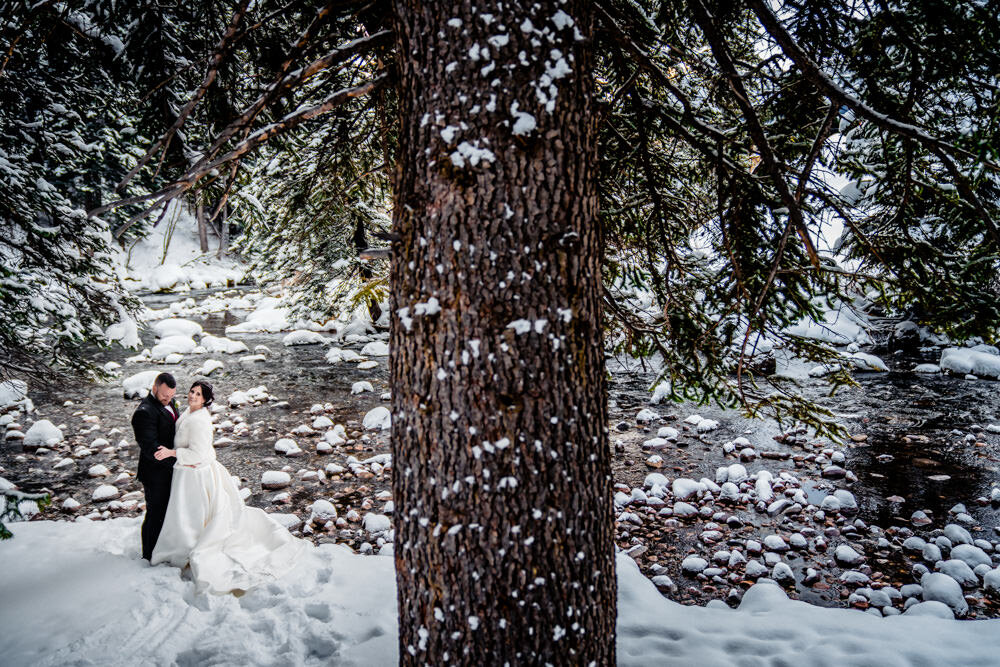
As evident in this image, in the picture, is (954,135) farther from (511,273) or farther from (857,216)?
(511,273)

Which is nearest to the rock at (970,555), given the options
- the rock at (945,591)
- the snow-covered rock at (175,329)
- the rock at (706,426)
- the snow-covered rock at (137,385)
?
the rock at (945,591)

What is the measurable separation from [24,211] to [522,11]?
6647 mm

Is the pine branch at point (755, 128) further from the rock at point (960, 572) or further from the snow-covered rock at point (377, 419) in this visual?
the snow-covered rock at point (377, 419)

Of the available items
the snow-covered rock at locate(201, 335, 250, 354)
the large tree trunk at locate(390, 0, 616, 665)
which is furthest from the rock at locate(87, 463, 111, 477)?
the snow-covered rock at locate(201, 335, 250, 354)

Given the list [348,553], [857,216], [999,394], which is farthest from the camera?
[999,394]

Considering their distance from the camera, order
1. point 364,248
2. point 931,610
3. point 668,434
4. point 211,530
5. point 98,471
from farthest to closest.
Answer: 1. point 668,434
2. point 98,471
3. point 364,248
4. point 211,530
5. point 931,610

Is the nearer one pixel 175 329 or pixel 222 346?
pixel 222 346

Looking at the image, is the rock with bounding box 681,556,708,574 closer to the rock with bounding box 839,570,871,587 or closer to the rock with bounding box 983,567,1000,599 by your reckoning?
the rock with bounding box 839,570,871,587

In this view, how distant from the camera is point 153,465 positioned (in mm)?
4715

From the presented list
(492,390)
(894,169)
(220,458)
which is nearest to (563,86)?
(492,390)

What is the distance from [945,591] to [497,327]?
5.18 metres

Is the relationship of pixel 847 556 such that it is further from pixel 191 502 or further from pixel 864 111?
pixel 191 502

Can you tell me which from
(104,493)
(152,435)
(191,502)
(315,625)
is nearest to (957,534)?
(315,625)

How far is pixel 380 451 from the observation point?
834 cm
